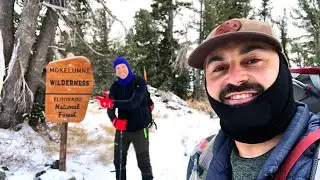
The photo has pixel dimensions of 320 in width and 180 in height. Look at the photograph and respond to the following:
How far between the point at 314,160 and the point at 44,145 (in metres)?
7.69

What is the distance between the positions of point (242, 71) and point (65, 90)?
5.25m

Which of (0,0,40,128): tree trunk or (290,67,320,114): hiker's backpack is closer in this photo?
(290,67,320,114): hiker's backpack

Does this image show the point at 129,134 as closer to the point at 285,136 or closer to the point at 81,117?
the point at 81,117

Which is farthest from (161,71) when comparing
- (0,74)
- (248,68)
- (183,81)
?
(248,68)

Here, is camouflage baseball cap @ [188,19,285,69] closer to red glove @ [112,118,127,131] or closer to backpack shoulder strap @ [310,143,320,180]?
backpack shoulder strap @ [310,143,320,180]

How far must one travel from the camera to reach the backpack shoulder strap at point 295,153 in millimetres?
1212

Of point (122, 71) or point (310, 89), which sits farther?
point (122, 71)

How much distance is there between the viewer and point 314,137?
1.21 metres

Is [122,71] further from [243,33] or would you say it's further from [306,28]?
[306,28]

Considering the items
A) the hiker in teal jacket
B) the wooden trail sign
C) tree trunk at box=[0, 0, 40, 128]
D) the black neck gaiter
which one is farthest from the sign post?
the black neck gaiter

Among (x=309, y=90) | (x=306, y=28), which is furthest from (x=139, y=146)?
(x=306, y=28)

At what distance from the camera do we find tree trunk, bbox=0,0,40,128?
328 inches

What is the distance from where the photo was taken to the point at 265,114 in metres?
1.38

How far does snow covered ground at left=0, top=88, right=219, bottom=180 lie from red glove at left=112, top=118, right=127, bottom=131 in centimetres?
138
